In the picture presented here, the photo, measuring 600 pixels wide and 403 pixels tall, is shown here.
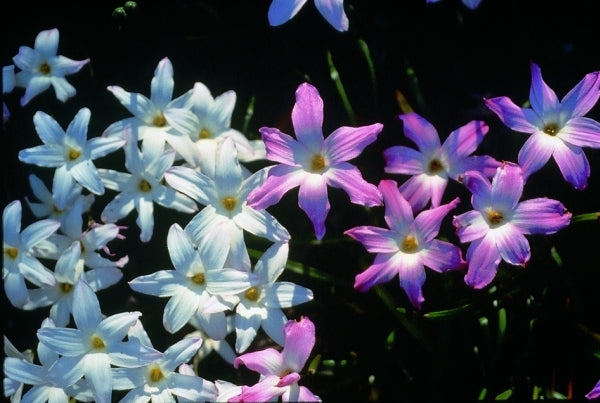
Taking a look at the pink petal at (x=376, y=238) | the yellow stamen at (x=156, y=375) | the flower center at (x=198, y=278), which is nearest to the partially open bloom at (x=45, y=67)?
the flower center at (x=198, y=278)

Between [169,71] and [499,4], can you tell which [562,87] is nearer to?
[499,4]

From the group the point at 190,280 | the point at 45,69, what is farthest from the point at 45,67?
the point at 190,280

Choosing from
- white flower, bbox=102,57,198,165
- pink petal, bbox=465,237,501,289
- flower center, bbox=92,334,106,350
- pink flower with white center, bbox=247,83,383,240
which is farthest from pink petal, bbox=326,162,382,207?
flower center, bbox=92,334,106,350

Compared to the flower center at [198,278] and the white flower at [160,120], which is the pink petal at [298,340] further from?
the white flower at [160,120]

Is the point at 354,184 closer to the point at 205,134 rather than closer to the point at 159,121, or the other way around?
the point at 205,134

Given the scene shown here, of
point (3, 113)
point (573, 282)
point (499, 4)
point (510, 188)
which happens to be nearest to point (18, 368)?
point (3, 113)

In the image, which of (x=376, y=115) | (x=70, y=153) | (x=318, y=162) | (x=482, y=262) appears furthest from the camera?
(x=376, y=115)

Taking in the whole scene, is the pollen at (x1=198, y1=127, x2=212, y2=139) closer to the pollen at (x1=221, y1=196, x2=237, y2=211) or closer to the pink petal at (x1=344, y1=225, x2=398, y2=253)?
the pollen at (x1=221, y1=196, x2=237, y2=211)
